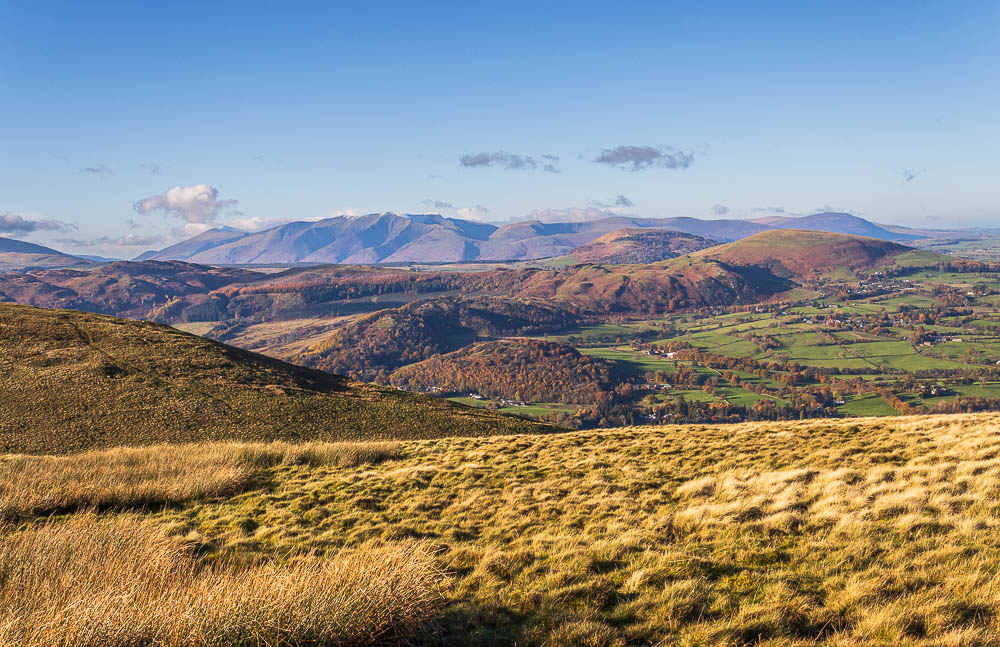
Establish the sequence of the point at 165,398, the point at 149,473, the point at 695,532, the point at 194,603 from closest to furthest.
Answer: the point at 194,603
the point at 695,532
the point at 149,473
the point at 165,398

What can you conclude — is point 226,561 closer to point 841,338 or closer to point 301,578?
point 301,578

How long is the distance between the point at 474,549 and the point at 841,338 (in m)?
223

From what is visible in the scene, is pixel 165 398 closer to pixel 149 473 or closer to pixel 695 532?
pixel 149 473

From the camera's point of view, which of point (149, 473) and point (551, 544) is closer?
point (551, 544)

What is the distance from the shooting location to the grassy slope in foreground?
97.9 feet

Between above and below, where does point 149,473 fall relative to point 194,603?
below

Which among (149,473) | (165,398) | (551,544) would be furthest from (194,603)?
(165,398)

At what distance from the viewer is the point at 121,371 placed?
126ft

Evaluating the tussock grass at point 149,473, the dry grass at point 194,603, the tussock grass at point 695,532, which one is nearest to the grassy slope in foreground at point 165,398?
the tussock grass at point 149,473

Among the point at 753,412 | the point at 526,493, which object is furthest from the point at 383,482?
the point at 753,412

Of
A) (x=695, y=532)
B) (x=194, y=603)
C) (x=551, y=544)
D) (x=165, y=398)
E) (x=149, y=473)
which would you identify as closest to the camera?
(x=194, y=603)

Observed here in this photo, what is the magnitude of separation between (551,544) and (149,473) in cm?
1472

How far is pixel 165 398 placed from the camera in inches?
1372

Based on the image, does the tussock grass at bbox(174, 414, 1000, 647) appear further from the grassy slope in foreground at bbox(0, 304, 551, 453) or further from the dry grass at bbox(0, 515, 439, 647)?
the grassy slope in foreground at bbox(0, 304, 551, 453)
